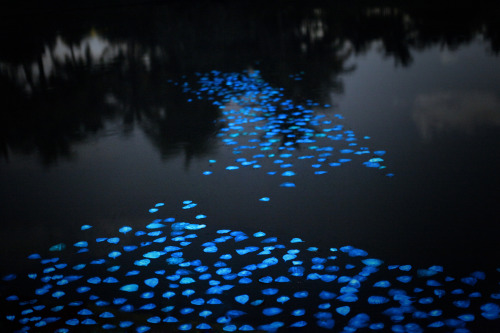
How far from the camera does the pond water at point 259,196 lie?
4230 millimetres

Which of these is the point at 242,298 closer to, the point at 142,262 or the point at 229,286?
the point at 229,286

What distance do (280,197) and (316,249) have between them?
1311 mm

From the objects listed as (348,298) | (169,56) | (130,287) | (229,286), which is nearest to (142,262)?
(130,287)

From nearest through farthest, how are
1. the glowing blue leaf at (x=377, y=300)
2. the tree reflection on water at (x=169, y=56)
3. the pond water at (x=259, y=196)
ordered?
1. the glowing blue leaf at (x=377, y=300)
2. the pond water at (x=259, y=196)
3. the tree reflection on water at (x=169, y=56)

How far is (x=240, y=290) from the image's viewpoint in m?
4.40

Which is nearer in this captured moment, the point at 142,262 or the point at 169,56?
the point at 142,262

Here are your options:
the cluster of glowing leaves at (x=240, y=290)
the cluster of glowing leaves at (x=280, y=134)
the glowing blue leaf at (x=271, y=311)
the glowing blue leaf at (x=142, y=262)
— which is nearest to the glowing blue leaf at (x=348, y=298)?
the cluster of glowing leaves at (x=240, y=290)

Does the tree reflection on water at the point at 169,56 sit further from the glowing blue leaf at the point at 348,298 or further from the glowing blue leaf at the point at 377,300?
the glowing blue leaf at the point at 377,300

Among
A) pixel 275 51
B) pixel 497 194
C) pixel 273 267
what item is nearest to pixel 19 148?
pixel 273 267

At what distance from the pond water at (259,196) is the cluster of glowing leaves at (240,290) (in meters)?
0.02

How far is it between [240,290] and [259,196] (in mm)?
1991

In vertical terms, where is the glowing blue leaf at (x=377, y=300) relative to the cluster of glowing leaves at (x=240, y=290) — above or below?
above

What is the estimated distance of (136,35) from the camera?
23000 millimetres

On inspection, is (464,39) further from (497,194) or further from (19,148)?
(19,148)
